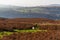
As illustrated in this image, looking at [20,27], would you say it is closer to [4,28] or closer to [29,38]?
[4,28]

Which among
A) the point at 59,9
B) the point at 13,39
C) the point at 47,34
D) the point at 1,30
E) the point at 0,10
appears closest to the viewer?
the point at 13,39

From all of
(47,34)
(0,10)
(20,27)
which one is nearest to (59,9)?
(0,10)

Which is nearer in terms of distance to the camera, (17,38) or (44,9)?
(17,38)

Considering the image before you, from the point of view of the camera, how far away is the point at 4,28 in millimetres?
25250

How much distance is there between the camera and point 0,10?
5766cm

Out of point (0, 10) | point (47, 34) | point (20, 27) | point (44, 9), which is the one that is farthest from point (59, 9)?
point (47, 34)

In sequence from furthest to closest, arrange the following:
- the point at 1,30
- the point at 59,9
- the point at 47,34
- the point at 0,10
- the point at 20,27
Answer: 1. the point at 59,9
2. the point at 0,10
3. the point at 20,27
4. the point at 1,30
5. the point at 47,34

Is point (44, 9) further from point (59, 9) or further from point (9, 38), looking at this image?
point (9, 38)

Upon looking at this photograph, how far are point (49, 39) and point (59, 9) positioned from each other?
5369 centimetres

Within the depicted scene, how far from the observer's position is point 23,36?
67.5ft

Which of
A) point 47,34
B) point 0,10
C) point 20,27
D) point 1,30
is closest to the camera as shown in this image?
point 47,34

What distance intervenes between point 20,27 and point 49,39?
300 inches

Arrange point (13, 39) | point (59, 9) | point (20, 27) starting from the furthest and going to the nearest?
point (59, 9) < point (20, 27) < point (13, 39)

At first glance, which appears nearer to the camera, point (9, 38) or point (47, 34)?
point (9, 38)
